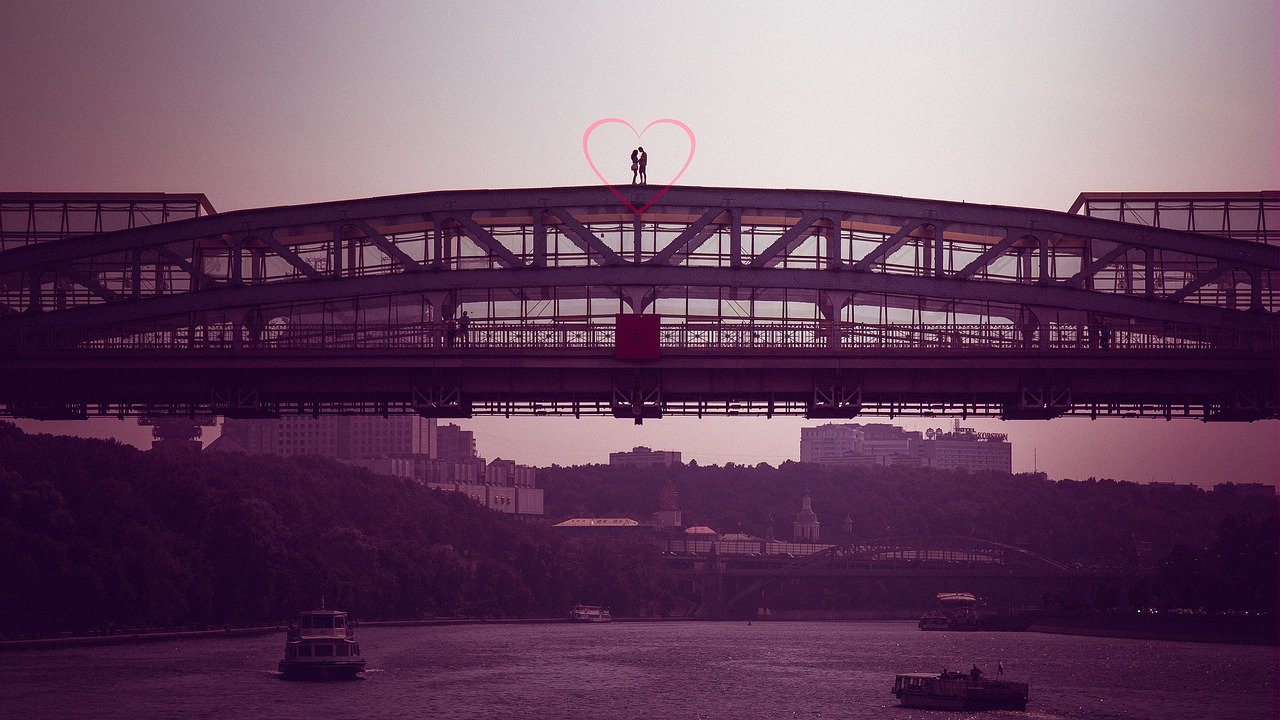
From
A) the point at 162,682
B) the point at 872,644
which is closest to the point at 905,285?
the point at 162,682

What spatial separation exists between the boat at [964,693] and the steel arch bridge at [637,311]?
65.9ft

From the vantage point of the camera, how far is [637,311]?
65.5 metres

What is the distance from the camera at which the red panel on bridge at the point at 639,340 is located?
6159cm

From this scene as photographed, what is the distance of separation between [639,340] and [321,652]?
41894 millimetres

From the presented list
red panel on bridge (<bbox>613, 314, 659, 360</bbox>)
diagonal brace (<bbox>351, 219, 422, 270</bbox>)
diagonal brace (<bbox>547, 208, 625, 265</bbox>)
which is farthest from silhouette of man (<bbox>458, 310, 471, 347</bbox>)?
red panel on bridge (<bbox>613, 314, 659, 360</bbox>)

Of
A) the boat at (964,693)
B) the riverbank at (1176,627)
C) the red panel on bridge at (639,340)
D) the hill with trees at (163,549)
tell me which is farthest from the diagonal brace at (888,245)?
the riverbank at (1176,627)

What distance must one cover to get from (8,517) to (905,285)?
74763 millimetres

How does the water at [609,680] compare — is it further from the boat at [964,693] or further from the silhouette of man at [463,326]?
the silhouette of man at [463,326]

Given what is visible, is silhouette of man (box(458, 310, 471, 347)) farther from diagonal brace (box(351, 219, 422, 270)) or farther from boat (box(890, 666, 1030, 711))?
boat (box(890, 666, 1030, 711))

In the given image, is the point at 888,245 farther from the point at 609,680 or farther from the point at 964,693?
the point at 609,680

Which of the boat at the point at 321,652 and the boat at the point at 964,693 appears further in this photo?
the boat at the point at 321,652

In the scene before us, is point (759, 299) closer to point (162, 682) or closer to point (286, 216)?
point (286, 216)

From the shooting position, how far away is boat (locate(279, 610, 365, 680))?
95125 millimetres

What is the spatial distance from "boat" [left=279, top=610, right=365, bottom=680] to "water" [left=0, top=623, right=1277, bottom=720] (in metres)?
1.65
